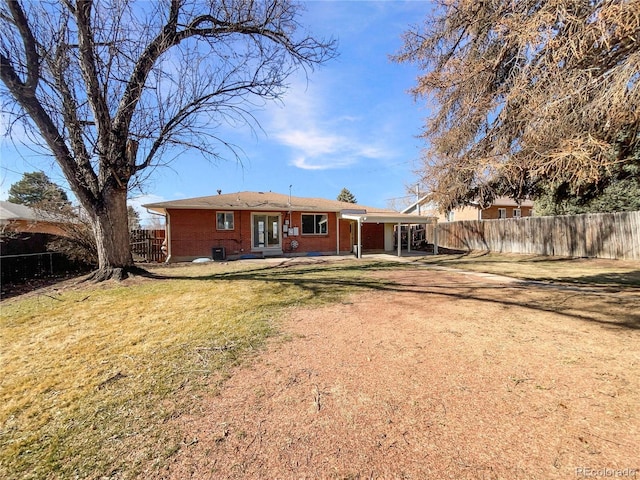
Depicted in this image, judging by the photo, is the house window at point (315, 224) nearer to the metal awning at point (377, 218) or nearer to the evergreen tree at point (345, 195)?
the metal awning at point (377, 218)

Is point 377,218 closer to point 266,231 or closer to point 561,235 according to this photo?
point 266,231

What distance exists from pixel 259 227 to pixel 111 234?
27.8 ft

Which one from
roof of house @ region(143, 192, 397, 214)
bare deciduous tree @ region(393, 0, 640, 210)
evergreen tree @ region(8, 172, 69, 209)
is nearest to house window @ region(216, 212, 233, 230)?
roof of house @ region(143, 192, 397, 214)

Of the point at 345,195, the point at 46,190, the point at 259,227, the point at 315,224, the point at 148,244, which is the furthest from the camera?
the point at 345,195

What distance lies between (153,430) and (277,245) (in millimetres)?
14590

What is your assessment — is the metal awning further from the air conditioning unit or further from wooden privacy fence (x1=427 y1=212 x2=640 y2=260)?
the air conditioning unit

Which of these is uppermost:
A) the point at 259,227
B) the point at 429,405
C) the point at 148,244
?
the point at 259,227

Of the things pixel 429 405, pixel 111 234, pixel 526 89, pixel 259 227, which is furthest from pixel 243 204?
pixel 429 405

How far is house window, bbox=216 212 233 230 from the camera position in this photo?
603 inches

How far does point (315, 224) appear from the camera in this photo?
1731 cm

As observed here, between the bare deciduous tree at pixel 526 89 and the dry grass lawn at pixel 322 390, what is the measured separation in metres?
2.47

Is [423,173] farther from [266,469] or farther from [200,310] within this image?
[266,469]

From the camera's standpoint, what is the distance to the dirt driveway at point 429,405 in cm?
190

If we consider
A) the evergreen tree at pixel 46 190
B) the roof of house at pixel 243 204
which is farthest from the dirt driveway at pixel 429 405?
the roof of house at pixel 243 204
